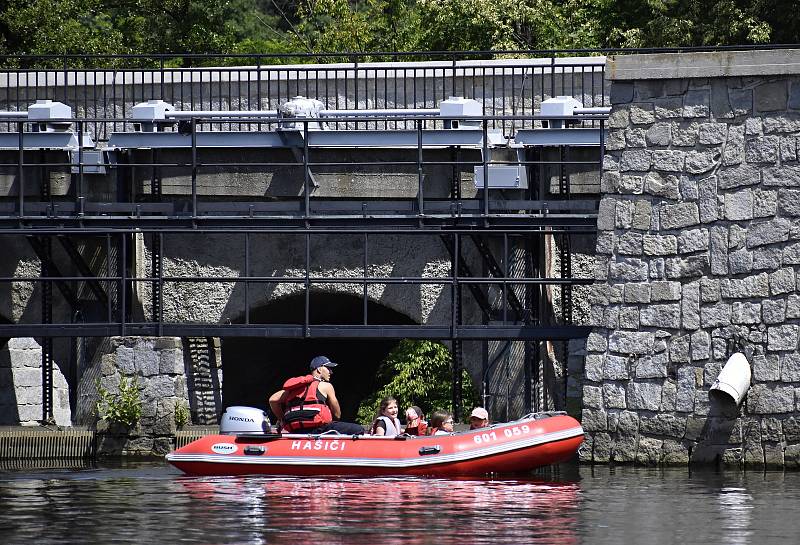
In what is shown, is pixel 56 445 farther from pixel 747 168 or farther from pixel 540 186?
pixel 747 168

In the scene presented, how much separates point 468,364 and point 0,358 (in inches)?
268

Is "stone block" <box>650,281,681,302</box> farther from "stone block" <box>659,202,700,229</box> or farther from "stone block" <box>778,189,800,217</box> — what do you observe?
"stone block" <box>778,189,800,217</box>

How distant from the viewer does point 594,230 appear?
20250 mm

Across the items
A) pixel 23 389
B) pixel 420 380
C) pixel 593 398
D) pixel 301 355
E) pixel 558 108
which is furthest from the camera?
pixel 301 355

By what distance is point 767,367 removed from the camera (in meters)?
18.2

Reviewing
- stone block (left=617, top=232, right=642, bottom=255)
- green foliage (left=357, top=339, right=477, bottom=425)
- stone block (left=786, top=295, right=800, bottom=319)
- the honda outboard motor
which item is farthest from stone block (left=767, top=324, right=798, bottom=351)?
the honda outboard motor

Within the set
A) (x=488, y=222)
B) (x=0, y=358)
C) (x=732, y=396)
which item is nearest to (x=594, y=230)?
(x=488, y=222)

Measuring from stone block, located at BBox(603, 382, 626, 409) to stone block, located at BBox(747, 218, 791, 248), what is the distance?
2202 millimetres

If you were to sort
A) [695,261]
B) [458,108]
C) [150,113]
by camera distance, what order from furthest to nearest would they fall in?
1. [150,113]
2. [458,108]
3. [695,261]

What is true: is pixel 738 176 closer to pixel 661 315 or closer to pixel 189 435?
pixel 661 315

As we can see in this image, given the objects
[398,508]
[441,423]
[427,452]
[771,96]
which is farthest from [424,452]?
[771,96]

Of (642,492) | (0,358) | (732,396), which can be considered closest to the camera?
(642,492)

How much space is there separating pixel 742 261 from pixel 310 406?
5.13 m

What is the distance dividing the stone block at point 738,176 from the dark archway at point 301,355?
710 centimetres
